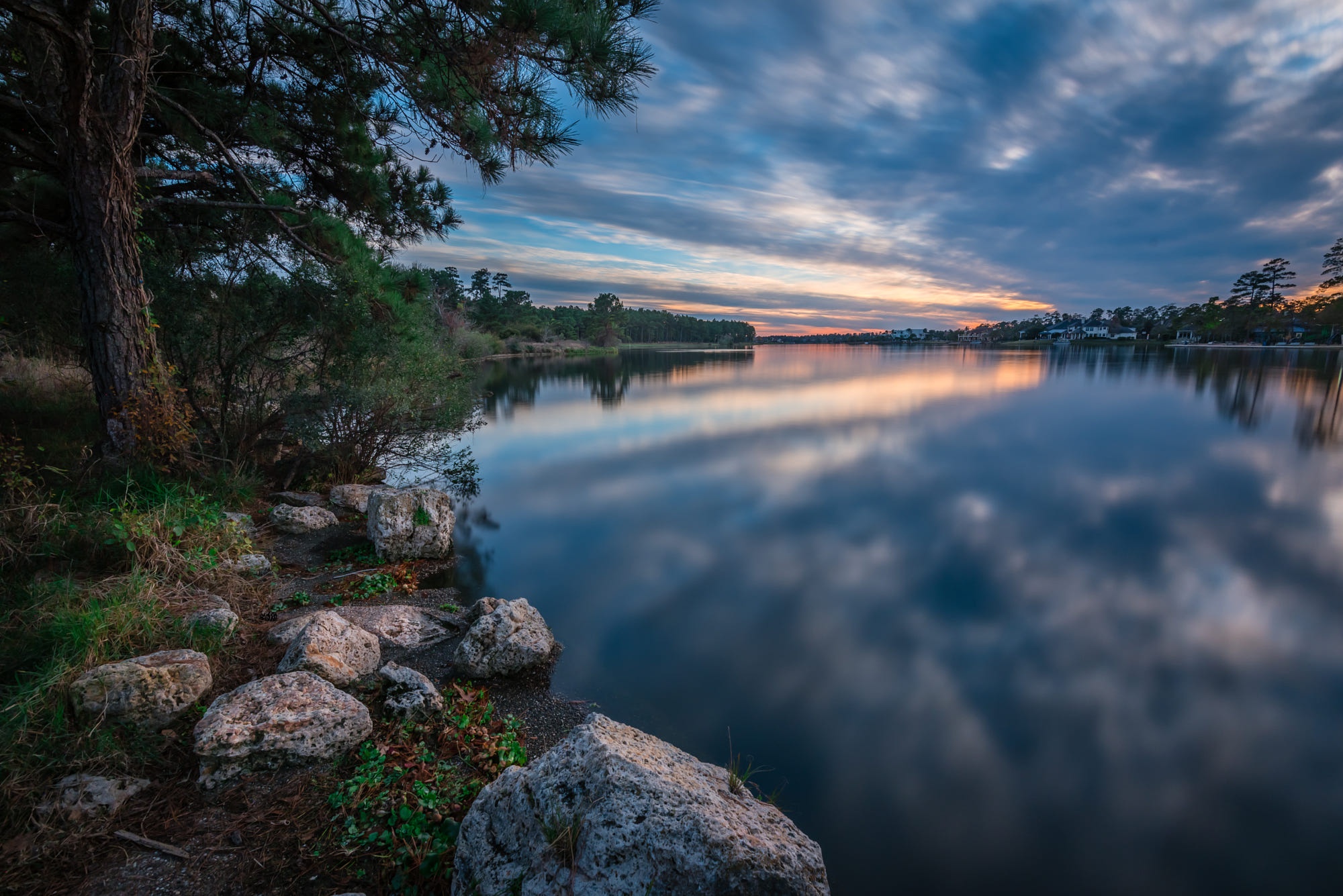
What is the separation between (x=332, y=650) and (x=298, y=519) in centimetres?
458

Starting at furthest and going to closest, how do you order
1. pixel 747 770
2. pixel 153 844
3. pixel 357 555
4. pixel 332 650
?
pixel 357 555
pixel 747 770
pixel 332 650
pixel 153 844

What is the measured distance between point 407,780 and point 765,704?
11.2ft

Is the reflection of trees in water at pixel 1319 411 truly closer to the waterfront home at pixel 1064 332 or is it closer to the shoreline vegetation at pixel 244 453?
the shoreline vegetation at pixel 244 453

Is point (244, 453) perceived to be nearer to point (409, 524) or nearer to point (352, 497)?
point (352, 497)

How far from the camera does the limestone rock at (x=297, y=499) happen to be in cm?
869

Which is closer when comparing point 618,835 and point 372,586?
point 618,835

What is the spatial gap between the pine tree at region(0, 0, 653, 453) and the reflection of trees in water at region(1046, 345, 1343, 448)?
24.3 metres

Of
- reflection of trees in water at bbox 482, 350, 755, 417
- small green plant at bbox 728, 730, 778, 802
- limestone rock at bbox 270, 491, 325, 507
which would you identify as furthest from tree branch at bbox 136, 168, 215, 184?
reflection of trees in water at bbox 482, 350, 755, 417

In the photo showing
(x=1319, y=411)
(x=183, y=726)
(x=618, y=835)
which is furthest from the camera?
(x=1319, y=411)

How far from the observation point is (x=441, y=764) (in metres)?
3.52

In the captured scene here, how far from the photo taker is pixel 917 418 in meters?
22.8

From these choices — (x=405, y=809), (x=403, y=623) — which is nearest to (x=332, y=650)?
(x=403, y=623)

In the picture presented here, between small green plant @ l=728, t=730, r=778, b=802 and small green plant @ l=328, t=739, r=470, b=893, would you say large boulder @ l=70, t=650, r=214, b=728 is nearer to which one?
small green plant @ l=328, t=739, r=470, b=893

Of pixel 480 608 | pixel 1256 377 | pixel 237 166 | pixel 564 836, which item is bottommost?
pixel 480 608
